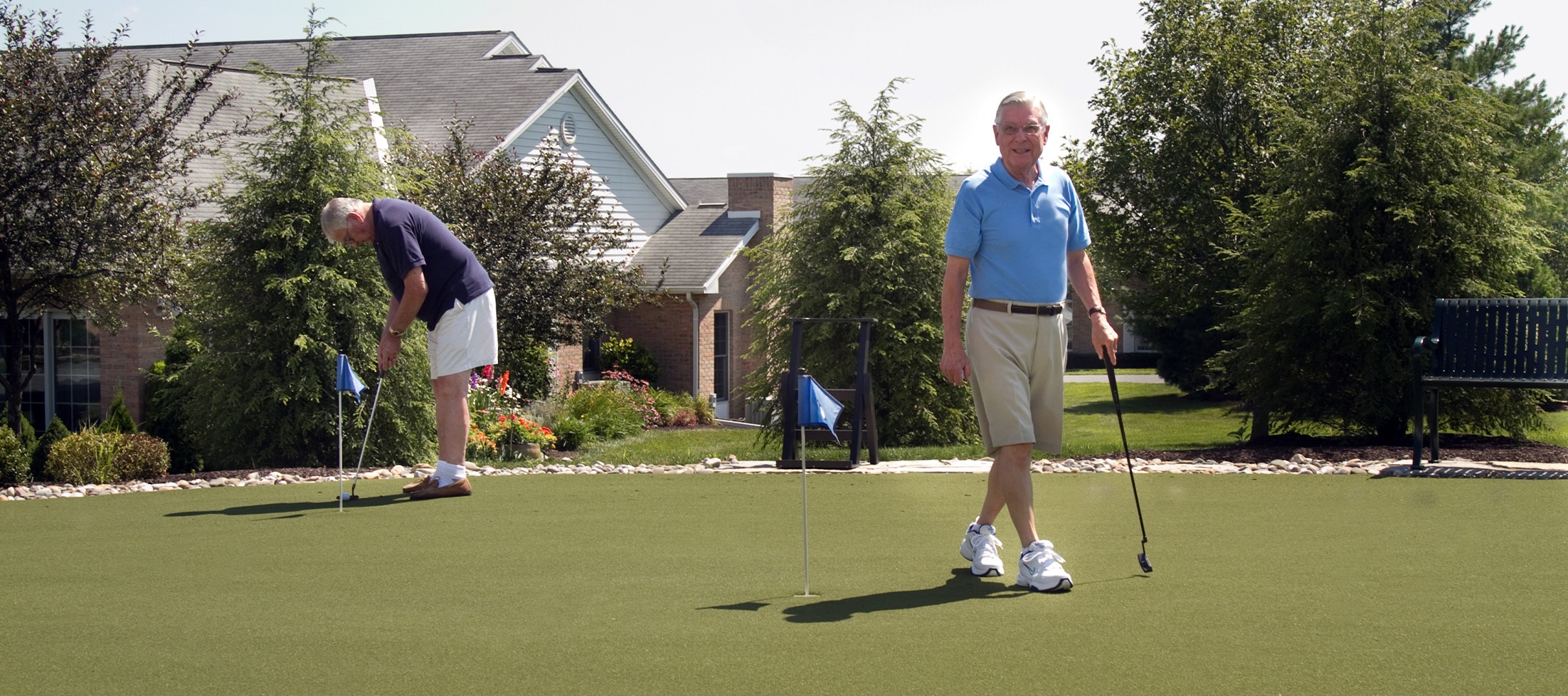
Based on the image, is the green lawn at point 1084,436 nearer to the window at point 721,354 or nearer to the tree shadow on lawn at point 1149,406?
the tree shadow on lawn at point 1149,406

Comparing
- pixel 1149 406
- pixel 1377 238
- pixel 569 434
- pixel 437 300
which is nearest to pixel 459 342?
pixel 437 300

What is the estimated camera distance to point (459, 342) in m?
7.43

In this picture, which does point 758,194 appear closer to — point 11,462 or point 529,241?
point 529,241

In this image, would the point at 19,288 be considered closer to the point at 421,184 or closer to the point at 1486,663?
the point at 421,184

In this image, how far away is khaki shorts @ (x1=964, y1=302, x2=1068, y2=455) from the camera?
5.12 meters

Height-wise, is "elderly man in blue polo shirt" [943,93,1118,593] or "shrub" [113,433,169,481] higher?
"elderly man in blue polo shirt" [943,93,1118,593]

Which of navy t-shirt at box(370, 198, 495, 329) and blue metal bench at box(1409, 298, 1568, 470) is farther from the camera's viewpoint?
blue metal bench at box(1409, 298, 1568, 470)

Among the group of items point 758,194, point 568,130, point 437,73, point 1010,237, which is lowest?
point 1010,237

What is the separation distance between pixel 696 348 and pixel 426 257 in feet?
58.2

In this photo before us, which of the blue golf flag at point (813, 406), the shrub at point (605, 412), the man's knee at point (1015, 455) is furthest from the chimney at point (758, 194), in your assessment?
the man's knee at point (1015, 455)

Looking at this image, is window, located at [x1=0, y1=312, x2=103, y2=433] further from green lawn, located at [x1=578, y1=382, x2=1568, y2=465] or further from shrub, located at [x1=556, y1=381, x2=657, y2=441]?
green lawn, located at [x1=578, y1=382, x2=1568, y2=465]

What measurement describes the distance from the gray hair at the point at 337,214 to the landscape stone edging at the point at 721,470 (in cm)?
234

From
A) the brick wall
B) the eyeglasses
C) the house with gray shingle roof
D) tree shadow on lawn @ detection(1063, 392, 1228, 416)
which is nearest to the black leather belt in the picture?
the eyeglasses

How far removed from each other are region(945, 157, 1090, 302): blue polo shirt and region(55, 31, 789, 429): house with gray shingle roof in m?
17.4
